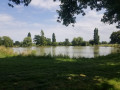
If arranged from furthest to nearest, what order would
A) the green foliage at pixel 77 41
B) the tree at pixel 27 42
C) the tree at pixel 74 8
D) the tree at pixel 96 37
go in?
the green foliage at pixel 77 41 → the tree at pixel 96 37 → the tree at pixel 27 42 → the tree at pixel 74 8

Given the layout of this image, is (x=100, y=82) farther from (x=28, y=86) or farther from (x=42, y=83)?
(x=28, y=86)

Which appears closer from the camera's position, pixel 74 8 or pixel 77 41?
pixel 74 8

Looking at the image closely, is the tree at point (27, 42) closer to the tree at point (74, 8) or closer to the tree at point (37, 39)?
the tree at point (37, 39)

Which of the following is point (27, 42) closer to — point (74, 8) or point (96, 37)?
point (96, 37)

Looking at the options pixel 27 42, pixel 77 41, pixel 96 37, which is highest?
pixel 96 37

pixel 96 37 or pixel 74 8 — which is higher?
pixel 96 37

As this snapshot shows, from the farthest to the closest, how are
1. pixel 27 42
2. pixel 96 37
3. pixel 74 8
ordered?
pixel 96 37, pixel 27 42, pixel 74 8

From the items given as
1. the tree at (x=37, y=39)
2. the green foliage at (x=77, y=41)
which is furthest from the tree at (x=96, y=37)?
the tree at (x=37, y=39)

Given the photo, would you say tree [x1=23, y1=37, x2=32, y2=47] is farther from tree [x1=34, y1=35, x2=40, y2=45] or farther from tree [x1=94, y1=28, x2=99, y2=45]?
tree [x1=94, y1=28, x2=99, y2=45]

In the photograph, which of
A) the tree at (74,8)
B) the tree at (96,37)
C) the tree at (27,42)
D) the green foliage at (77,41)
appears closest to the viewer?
the tree at (74,8)

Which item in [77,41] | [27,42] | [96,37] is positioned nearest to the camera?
[27,42]

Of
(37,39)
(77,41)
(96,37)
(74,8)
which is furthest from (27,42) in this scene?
(74,8)

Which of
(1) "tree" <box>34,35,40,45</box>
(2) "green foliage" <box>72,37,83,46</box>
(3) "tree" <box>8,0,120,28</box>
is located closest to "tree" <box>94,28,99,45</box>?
(2) "green foliage" <box>72,37,83,46</box>

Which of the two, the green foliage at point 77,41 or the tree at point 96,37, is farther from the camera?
the green foliage at point 77,41
